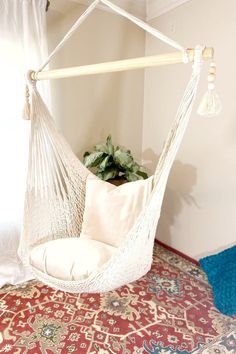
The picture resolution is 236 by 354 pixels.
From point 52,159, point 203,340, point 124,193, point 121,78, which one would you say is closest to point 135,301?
point 203,340

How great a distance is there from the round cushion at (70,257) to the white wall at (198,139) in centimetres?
100

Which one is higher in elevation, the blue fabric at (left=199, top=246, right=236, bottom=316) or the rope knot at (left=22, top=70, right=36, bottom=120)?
the rope knot at (left=22, top=70, right=36, bottom=120)

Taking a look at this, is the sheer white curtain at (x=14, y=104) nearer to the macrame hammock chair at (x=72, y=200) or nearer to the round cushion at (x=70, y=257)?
the macrame hammock chair at (x=72, y=200)

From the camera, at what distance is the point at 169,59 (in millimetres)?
1047

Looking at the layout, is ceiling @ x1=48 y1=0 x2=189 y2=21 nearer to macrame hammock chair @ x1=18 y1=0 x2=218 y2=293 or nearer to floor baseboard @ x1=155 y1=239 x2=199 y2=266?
macrame hammock chair @ x1=18 y1=0 x2=218 y2=293

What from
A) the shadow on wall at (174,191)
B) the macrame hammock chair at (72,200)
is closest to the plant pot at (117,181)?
the macrame hammock chair at (72,200)

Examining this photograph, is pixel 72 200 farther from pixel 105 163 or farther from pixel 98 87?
pixel 98 87

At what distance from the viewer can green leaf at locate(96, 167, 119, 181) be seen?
2.15m

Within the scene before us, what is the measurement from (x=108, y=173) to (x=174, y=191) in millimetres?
753

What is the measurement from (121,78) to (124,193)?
1.37 meters

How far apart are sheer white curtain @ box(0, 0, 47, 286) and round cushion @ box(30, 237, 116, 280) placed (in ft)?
1.94

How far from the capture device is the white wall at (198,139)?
2020mm

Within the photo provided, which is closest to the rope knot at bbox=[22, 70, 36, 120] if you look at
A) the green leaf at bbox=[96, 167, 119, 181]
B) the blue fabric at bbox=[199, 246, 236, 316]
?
the green leaf at bbox=[96, 167, 119, 181]

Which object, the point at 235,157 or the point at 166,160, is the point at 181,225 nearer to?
the point at 235,157
